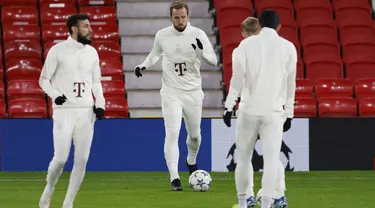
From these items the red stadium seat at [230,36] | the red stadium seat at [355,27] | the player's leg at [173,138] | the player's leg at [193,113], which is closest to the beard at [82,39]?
the player's leg at [173,138]

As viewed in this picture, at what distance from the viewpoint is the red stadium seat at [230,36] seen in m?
18.9

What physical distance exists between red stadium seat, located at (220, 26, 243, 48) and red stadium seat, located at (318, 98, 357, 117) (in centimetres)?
245

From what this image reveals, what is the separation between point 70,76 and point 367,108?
29.2 feet

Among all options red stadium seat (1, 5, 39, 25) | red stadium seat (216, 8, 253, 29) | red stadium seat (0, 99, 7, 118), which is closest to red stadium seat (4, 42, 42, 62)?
red stadium seat (1, 5, 39, 25)

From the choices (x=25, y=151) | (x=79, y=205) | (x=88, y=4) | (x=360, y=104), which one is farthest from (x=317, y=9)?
(x=79, y=205)

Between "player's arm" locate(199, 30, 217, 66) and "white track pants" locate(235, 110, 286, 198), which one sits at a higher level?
"player's arm" locate(199, 30, 217, 66)

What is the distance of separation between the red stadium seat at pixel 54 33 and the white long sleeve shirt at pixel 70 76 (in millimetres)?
9734

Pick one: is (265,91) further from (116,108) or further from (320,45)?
(320,45)

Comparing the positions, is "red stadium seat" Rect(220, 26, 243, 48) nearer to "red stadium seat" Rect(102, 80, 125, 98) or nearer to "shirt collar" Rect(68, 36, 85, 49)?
"red stadium seat" Rect(102, 80, 125, 98)

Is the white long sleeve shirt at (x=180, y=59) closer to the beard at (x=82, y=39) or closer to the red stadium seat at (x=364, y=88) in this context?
the beard at (x=82, y=39)

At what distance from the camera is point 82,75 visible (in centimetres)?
930

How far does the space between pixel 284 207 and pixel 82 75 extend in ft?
7.43

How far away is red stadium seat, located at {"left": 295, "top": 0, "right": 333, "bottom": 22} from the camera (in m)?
20.0

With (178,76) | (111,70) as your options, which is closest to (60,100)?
(178,76)
